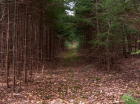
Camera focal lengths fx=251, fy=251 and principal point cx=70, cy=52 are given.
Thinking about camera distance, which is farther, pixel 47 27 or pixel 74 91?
pixel 47 27

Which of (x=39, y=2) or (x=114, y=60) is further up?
(x=39, y=2)

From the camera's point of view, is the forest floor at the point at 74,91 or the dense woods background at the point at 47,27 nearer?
the forest floor at the point at 74,91

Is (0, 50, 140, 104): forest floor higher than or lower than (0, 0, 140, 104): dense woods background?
lower

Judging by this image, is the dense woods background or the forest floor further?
the dense woods background

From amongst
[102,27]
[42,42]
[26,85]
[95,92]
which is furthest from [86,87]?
[42,42]

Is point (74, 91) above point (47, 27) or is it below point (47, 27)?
below

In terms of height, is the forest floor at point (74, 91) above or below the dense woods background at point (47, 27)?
below

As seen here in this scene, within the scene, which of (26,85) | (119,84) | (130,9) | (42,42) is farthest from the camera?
(42,42)

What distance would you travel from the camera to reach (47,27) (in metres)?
15.9

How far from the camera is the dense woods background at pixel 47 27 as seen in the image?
8711 mm

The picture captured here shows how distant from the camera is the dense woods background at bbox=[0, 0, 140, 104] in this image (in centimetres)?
871

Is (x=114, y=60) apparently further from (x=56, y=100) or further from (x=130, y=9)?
(x=56, y=100)

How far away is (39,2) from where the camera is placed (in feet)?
41.3

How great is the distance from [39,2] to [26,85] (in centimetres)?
528
